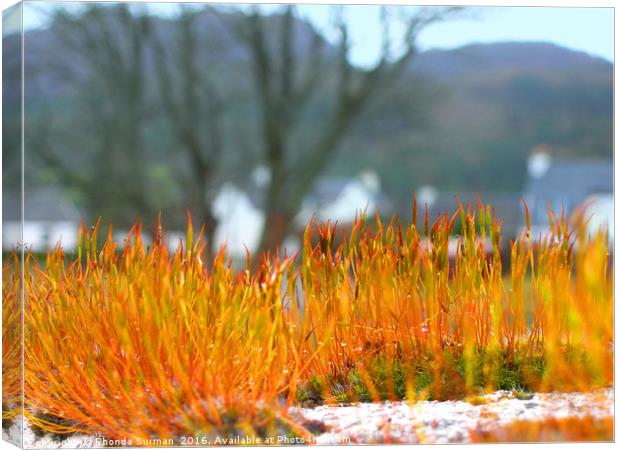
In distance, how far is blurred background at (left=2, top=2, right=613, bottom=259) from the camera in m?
4.11

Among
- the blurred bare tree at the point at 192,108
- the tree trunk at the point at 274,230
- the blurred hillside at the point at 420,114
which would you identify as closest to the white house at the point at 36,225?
the blurred hillside at the point at 420,114

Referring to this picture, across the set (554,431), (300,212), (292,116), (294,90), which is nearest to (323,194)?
(300,212)

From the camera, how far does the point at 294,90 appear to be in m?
7.33

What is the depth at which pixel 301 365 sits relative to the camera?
3668 millimetres

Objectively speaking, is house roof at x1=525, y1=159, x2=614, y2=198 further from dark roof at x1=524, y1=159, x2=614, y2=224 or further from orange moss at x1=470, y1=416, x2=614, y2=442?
orange moss at x1=470, y1=416, x2=614, y2=442

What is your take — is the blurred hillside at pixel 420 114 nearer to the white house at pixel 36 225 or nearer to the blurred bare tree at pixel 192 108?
the blurred bare tree at pixel 192 108

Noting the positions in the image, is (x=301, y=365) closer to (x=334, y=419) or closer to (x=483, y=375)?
(x=334, y=419)

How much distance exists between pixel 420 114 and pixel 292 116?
1376 millimetres

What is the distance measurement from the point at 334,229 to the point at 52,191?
159 centimetres

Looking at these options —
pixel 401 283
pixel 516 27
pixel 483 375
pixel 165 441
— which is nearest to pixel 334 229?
pixel 401 283

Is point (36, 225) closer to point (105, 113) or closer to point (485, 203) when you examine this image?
point (485, 203)

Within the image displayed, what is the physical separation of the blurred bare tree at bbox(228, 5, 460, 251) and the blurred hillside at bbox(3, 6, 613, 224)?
11 cm

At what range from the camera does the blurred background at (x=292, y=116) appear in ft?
13.5

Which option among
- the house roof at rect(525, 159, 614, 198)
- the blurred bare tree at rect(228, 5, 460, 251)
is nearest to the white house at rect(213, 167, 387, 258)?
the blurred bare tree at rect(228, 5, 460, 251)
